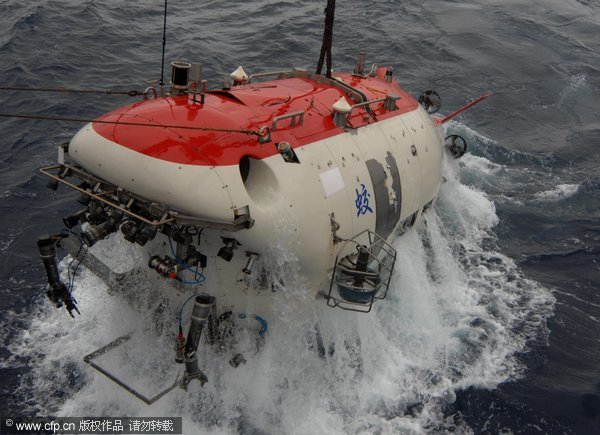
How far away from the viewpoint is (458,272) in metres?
16.4

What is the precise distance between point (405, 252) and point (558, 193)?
9.89 metres

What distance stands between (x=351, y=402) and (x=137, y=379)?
4313 millimetres

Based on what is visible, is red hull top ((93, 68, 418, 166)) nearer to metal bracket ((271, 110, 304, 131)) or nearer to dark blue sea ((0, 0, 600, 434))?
metal bracket ((271, 110, 304, 131))

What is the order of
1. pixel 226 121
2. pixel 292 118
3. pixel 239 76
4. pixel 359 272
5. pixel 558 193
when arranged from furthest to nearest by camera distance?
pixel 558 193 → pixel 239 76 → pixel 292 118 → pixel 359 272 → pixel 226 121

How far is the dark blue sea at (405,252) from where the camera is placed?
1153 cm

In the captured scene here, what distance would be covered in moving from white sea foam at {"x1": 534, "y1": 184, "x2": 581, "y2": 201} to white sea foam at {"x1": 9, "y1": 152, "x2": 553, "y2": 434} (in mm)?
5960

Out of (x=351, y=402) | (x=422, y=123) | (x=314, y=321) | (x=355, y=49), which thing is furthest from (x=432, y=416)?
(x=355, y=49)

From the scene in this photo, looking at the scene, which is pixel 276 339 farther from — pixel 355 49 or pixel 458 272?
pixel 355 49

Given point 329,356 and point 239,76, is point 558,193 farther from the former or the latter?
point 239,76

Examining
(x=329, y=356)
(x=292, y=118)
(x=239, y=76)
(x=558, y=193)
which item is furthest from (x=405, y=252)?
(x=558, y=193)

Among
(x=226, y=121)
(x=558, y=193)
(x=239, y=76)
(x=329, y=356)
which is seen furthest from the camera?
(x=558, y=193)

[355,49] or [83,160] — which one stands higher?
[83,160]

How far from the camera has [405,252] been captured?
1399cm

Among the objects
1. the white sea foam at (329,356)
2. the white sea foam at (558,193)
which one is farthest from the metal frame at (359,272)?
the white sea foam at (558,193)
